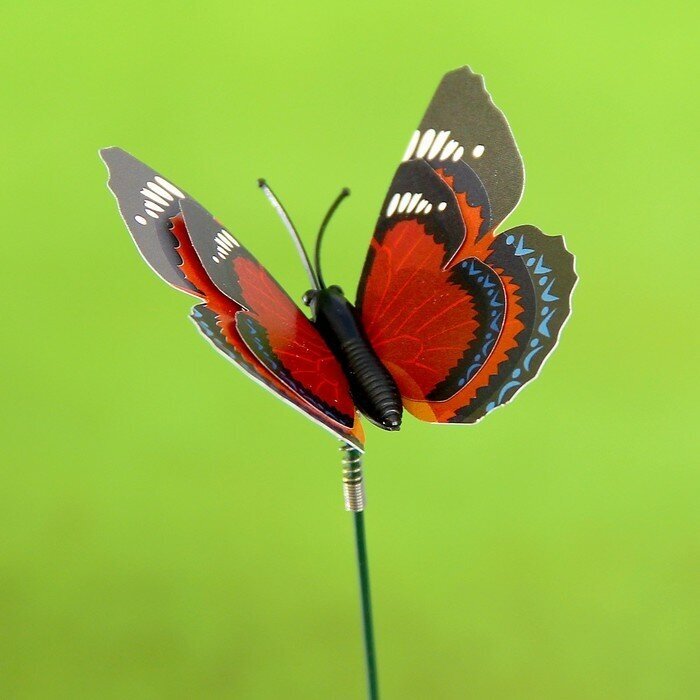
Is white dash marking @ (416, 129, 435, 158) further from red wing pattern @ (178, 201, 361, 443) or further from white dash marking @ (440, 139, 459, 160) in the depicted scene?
red wing pattern @ (178, 201, 361, 443)

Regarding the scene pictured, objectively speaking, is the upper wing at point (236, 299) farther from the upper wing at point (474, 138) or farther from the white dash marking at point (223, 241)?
the upper wing at point (474, 138)

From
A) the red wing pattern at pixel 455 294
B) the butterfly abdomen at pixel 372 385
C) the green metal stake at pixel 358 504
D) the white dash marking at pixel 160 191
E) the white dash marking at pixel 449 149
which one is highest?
the white dash marking at pixel 449 149

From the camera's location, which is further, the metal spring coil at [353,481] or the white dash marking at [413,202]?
the white dash marking at [413,202]

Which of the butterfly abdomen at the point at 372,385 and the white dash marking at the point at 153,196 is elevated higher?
the white dash marking at the point at 153,196

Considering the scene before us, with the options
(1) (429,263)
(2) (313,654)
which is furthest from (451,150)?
(2) (313,654)

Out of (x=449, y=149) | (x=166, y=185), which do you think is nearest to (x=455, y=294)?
(x=449, y=149)

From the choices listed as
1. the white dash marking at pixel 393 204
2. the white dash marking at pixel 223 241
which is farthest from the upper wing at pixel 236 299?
the white dash marking at pixel 393 204

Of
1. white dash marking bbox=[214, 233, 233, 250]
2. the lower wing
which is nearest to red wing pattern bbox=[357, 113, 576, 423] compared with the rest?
A: the lower wing
